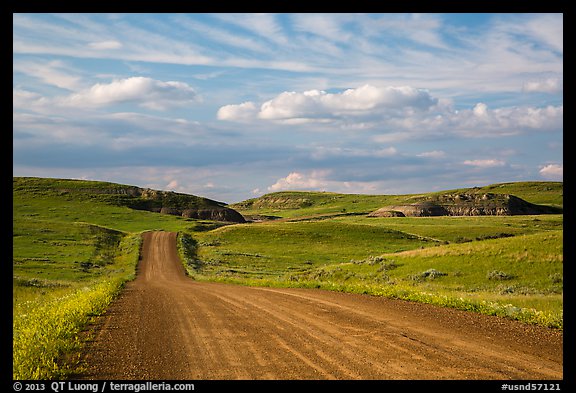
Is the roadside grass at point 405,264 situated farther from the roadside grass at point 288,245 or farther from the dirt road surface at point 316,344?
the dirt road surface at point 316,344

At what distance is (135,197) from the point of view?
136 m

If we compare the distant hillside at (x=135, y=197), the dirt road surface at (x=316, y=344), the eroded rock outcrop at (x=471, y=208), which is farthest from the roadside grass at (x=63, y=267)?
the eroded rock outcrop at (x=471, y=208)

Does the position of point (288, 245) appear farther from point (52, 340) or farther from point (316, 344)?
point (52, 340)

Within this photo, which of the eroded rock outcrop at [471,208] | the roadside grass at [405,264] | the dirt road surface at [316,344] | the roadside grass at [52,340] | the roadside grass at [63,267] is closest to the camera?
the dirt road surface at [316,344]

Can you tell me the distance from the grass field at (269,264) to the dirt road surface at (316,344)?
3.73ft

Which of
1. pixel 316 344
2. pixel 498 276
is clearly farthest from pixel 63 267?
pixel 316 344

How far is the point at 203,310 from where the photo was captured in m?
16.8

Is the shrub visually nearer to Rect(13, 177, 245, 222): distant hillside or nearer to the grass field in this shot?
the grass field

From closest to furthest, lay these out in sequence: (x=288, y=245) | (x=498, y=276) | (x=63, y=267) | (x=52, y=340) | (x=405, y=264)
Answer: (x=52, y=340)
(x=498, y=276)
(x=405, y=264)
(x=63, y=267)
(x=288, y=245)

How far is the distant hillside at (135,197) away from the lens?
426 ft

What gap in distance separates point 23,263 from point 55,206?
72181mm

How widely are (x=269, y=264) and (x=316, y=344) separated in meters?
47.7
